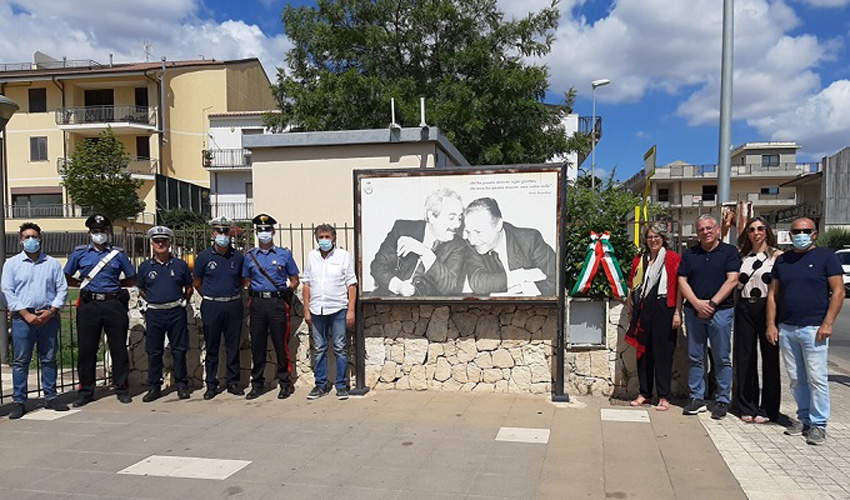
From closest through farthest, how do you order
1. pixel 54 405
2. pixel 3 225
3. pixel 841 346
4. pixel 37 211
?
pixel 54 405 → pixel 3 225 → pixel 841 346 → pixel 37 211

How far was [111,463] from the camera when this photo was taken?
4934mm

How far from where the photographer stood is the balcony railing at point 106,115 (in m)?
37.1

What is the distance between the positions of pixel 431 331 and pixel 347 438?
1.97 m

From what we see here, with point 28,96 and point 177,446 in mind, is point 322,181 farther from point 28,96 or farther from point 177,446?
point 28,96

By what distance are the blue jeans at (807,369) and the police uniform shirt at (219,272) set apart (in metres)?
5.60

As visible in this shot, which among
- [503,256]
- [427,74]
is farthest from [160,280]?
[427,74]

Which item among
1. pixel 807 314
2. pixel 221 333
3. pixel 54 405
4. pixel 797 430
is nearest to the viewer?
pixel 807 314

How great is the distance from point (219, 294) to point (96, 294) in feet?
4.28

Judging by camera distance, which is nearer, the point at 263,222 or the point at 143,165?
the point at 263,222

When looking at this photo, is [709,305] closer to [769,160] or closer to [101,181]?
[101,181]

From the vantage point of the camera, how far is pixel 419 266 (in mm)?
6879

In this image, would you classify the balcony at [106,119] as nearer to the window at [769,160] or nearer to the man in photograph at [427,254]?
the man in photograph at [427,254]

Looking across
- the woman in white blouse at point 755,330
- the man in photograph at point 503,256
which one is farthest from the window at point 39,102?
the woman in white blouse at point 755,330

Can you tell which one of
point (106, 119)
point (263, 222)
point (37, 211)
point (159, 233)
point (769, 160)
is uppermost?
point (106, 119)
